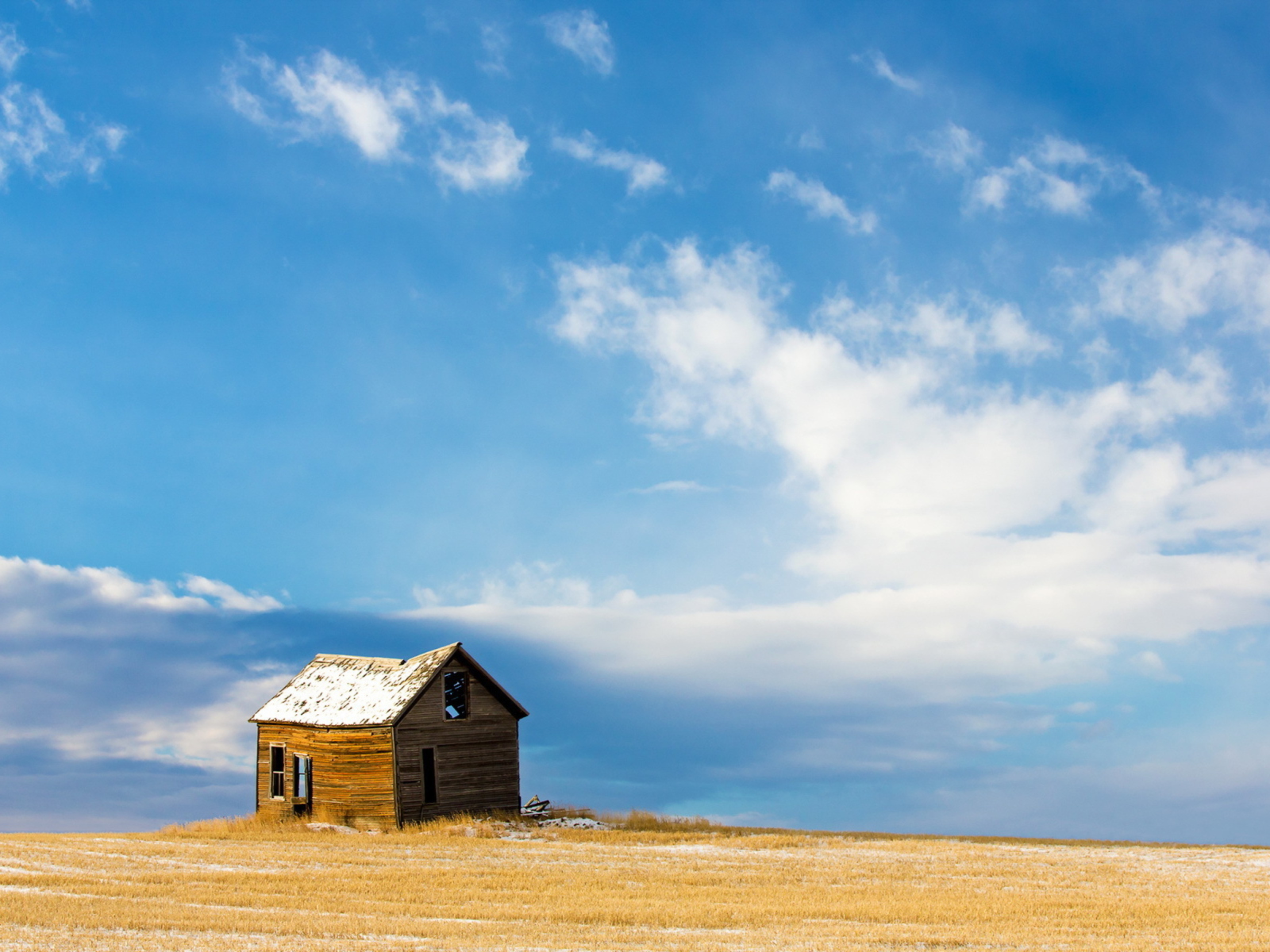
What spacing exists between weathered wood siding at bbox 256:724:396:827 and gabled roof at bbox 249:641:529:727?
1.70ft

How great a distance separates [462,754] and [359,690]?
513cm

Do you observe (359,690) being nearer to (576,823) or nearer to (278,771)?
(278,771)

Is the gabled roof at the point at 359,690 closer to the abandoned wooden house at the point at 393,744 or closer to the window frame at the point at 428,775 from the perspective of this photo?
the abandoned wooden house at the point at 393,744

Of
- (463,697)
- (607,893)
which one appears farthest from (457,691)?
(607,893)

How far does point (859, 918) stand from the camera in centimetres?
2178

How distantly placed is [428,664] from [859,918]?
23.8m

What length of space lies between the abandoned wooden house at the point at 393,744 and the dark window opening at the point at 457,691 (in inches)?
1.6

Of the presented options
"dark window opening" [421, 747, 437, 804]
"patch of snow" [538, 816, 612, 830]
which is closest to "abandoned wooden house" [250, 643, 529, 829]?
"dark window opening" [421, 747, 437, 804]

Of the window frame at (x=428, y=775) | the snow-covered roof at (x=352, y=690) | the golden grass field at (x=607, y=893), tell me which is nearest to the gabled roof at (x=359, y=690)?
the snow-covered roof at (x=352, y=690)

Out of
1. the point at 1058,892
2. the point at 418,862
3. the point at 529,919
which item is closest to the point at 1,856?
the point at 418,862

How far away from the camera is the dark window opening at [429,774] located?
131 ft

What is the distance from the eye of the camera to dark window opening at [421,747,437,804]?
3997 centimetres

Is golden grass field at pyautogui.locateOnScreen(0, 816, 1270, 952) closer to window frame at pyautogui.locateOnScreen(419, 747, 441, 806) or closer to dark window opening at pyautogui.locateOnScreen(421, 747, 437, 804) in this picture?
window frame at pyautogui.locateOnScreen(419, 747, 441, 806)

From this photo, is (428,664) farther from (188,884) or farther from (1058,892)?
(1058,892)
